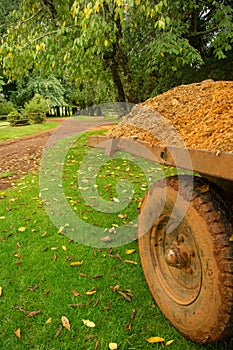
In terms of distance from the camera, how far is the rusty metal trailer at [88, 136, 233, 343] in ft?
4.97

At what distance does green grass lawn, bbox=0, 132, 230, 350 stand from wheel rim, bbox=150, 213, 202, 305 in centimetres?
38

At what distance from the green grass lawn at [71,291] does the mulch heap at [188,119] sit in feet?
4.43

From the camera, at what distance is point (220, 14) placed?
6195mm

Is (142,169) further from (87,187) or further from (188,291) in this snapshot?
(188,291)

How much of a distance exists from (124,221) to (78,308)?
1.68 meters

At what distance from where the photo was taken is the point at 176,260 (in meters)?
1.90

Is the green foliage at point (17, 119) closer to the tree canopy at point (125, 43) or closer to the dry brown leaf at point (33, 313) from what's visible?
the tree canopy at point (125, 43)

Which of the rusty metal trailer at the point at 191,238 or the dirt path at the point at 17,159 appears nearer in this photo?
the rusty metal trailer at the point at 191,238

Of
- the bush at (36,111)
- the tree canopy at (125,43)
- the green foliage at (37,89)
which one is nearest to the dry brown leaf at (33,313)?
the tree canopy at (125,43)

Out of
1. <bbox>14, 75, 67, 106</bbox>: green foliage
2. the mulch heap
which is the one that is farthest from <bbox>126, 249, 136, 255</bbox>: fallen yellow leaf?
A: <bbox>14, 75, 67, 106</bbox>: green foliage

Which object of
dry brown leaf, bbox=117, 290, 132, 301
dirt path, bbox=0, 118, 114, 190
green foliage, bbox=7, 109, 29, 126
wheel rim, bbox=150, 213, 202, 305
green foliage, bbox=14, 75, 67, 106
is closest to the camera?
wheel rim, bbox=150, 213, 202, 305

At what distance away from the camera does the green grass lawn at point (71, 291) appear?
7.11 feet

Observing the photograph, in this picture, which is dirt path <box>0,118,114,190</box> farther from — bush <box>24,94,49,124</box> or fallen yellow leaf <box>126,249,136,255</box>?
bush <box>24,94,49,124</box>

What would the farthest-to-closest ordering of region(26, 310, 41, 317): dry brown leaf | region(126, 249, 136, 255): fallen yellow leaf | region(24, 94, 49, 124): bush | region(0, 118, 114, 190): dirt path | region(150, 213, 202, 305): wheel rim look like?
region(24, 94, 49, 124): bush, region(0, 118, 114, 190): dirt path, region(126, 249, 136, 255): fallen yellow leaf, region(26, 310, 41, 317): dry brown leaf, region(150, 213, 202, 305): wheel rim
